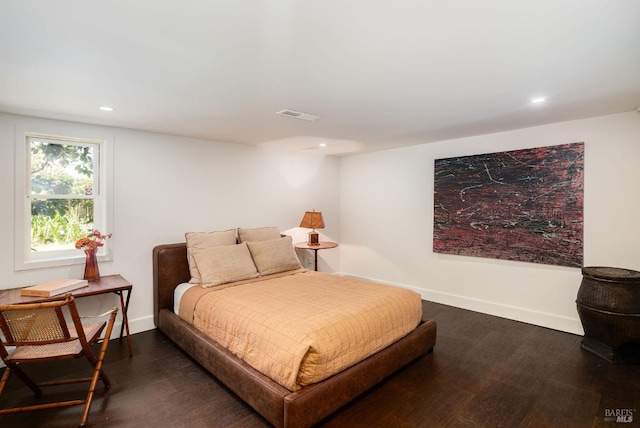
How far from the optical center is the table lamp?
16.5 ft

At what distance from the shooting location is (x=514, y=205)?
12.6 ft

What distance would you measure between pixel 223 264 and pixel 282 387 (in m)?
1.80

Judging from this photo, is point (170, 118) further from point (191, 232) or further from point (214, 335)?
point (214, 335)

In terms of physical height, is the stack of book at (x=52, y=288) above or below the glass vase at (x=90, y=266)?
below

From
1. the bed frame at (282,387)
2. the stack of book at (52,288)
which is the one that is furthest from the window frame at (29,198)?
the bed frame at (282,387)

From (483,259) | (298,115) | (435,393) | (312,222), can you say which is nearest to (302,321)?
(435,393)

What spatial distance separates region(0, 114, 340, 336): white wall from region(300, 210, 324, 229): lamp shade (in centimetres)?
30

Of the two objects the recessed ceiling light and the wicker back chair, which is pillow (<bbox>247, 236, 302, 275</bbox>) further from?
the recessed ceiling light

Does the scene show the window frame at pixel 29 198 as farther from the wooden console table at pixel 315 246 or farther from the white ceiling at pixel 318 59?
the wooden console table at pixel 315 246

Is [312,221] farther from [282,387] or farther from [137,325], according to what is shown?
[282,387]

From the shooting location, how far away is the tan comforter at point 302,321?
2074 millimetres

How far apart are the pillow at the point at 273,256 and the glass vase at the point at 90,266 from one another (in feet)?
5.22

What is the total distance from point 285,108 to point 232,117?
610mm

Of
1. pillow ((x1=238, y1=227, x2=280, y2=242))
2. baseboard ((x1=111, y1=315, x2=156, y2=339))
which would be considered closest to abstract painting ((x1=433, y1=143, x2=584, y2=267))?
pillow ((x1=238, y1=227, x2=280, y2=242))
